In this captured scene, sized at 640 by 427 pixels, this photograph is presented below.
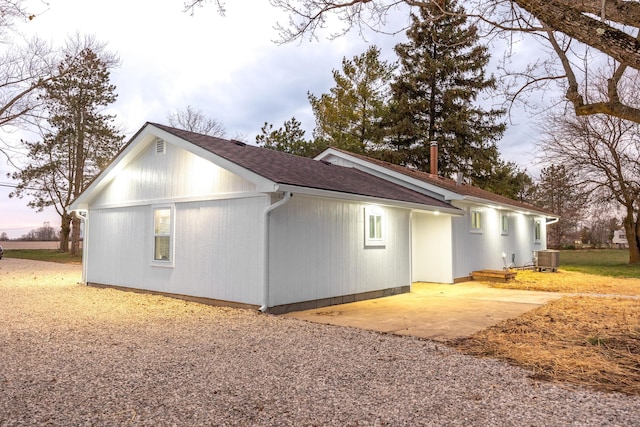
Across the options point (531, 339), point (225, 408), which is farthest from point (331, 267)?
point (225, 408)

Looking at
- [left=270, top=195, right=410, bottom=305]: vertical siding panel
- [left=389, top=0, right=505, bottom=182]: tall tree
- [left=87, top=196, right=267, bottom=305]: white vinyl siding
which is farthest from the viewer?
[left=389, top=0, right=505, bottom=182]: tall tree

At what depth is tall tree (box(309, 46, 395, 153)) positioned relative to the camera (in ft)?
94.3

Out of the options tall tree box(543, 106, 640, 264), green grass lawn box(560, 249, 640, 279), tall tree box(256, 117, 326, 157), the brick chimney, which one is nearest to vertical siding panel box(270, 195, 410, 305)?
the brick chimney

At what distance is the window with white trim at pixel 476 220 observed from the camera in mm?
14500

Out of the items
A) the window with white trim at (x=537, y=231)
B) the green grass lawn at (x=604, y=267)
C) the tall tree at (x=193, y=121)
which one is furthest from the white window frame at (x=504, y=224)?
the tall tree at (x=193, y=121)

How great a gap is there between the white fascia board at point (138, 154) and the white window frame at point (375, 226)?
313 cm

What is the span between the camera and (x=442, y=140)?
26.3 metres

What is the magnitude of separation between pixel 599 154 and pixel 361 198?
53.6ft

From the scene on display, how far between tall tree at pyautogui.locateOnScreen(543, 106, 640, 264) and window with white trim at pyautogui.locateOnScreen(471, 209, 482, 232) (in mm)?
7688

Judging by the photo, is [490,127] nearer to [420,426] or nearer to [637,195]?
[637,195]

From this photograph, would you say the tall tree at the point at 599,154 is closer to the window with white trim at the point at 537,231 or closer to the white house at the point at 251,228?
the window with white trim at the point at 537,231

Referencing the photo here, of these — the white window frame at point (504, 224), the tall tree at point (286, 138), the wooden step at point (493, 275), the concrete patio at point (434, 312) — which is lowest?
the concrete patio at point (434, 312)

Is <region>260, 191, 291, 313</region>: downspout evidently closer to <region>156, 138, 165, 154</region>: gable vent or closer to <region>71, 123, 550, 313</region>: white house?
<region>71, 123, 550, 313</region>: white house

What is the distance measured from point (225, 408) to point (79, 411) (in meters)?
1.13
